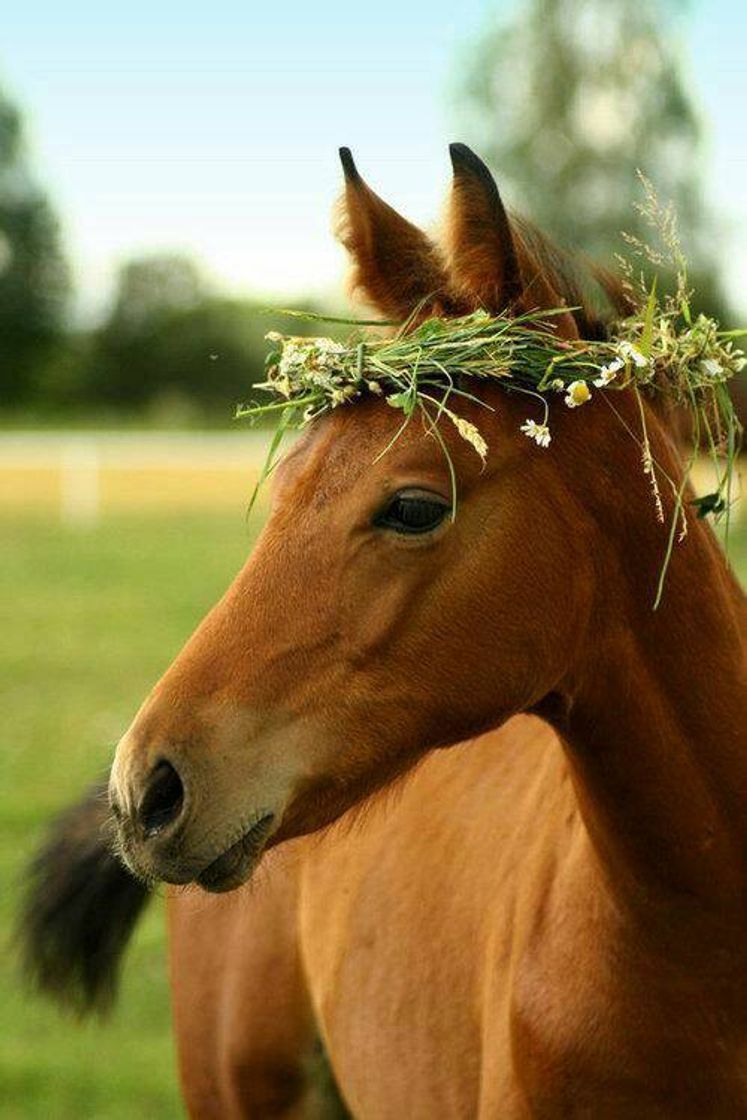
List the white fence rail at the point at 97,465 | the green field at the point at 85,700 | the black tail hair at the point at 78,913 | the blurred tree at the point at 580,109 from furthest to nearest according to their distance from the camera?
the blurred tree at the point at 580,109 → the white fence rail at the point at 97,465 → the green field at the point at 85,700 → the black tail hair at the point at 78,913

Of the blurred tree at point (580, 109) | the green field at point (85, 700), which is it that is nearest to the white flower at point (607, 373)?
the green field at point (85, 700)

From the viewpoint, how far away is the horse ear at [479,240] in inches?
91.9

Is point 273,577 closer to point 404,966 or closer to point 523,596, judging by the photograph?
point 523,596

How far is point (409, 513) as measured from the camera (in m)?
2.28

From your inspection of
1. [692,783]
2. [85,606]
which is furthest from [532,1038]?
[85,606]

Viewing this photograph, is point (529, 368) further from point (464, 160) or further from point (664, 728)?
point (664, 728)

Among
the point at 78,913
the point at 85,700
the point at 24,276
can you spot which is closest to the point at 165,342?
the point at 24,276

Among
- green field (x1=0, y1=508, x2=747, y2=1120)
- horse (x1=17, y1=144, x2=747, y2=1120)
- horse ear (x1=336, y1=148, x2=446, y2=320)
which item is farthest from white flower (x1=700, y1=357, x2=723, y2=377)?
green field (x1=0, y1=508, x2=747, y2=1120)

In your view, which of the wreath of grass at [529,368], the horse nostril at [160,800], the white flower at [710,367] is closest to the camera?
the horse nostril at [160,800]

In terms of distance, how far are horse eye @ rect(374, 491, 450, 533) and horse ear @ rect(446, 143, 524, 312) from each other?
0.40 meters

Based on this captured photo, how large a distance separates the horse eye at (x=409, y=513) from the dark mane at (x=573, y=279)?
442mm

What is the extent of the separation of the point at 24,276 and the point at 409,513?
198 feet

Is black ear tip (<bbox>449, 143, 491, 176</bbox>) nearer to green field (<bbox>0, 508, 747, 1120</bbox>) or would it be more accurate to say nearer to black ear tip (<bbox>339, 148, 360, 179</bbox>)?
black ear tip (<bbox>339, 148, 360, 179</bbox>)

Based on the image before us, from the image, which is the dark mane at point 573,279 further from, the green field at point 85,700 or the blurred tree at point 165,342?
the blurred tree at point 165,342
